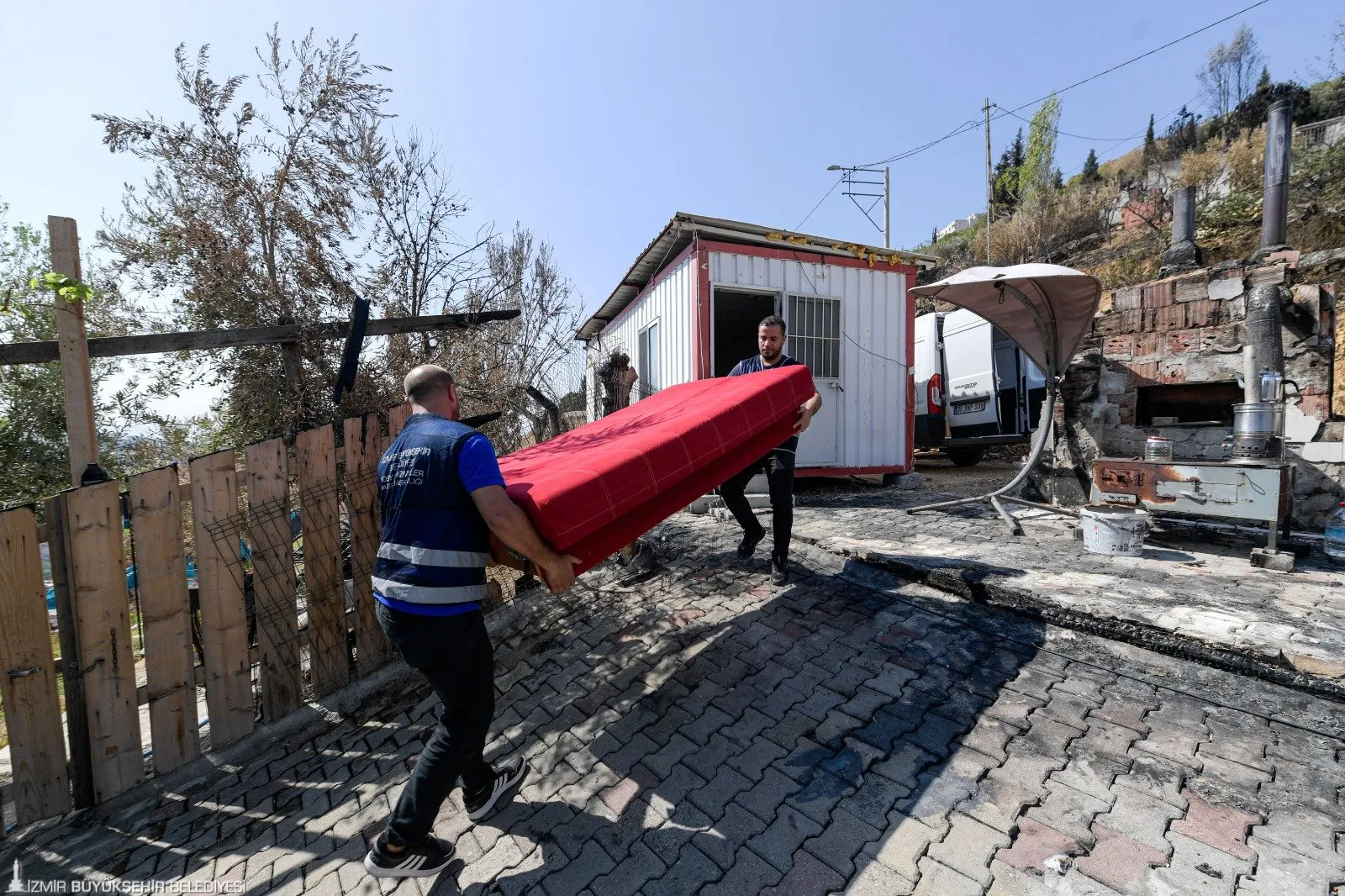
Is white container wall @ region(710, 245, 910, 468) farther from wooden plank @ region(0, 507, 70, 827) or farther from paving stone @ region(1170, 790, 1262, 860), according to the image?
wooden plank @ region(0, 507, 70, 827)

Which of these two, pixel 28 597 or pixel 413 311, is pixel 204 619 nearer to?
pixel 28 597

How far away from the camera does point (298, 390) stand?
3.79m

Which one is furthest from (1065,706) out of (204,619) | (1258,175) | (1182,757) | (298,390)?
(1258,175)

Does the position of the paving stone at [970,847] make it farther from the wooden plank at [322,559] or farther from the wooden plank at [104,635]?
the wooden plank at [104,635]

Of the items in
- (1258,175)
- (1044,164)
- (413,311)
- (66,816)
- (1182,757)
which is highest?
(1044,164)

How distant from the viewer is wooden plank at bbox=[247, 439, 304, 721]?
2811 millimetres

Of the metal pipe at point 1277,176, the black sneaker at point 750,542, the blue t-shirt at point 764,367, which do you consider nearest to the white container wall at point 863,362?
the blue t-shirt at point 764,367

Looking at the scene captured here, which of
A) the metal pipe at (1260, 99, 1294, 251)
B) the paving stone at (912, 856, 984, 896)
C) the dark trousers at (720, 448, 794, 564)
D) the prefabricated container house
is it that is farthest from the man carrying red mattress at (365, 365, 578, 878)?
the metal pipe at (1260, 99, 1294, 251)

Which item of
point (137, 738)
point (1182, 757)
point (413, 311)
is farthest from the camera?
point (413, 311)

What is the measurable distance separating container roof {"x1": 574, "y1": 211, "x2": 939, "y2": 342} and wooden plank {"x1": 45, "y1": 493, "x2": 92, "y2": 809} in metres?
5.57

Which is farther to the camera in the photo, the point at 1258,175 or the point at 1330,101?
the point at 1330,101

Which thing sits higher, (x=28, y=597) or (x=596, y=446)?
(x=596, y=446)

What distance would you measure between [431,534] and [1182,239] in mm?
9121

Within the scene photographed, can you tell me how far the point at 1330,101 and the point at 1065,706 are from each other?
29.4 meters
